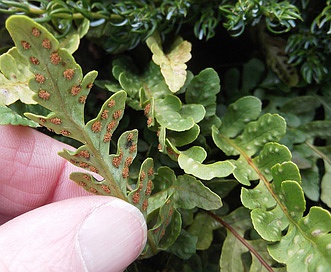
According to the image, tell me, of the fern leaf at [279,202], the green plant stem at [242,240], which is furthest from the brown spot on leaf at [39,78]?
the green plant stem at [242,240]

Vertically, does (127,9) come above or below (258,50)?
above

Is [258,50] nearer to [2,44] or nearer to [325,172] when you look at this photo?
[325,172]

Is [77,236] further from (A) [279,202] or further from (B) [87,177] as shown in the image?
(A) [279,202]

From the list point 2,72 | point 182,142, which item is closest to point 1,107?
point 2,72

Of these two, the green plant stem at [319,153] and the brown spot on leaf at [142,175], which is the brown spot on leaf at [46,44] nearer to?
the brown spot on leaf at [142,175]

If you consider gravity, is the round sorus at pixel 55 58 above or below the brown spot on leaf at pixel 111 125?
above

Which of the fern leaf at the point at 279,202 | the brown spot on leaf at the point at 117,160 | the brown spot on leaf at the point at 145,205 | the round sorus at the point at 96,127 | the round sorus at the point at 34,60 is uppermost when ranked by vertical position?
the round sorus at the point at 34,60
